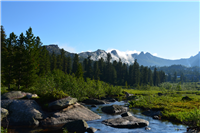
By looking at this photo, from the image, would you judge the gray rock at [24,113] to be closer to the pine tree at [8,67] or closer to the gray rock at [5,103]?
the gray rock at [5,103]

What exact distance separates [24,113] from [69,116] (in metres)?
6.08

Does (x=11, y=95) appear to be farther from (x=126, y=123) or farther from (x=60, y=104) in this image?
(x=126, y=123)

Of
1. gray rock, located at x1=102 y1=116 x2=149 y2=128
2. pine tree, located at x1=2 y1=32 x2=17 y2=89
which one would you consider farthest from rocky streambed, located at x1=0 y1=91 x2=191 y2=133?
pine tree, located at x1=2 y1=32 x2=17 y2=89

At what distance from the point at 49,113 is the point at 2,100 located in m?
7.29

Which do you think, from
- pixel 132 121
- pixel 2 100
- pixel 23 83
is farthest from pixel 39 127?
Result: pixel 23 83

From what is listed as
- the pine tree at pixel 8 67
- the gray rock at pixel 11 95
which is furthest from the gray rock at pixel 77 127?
the pine tree at pixel 8 67

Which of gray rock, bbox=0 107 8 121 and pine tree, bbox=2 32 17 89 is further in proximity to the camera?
pine tree, bbox=2 32 17 89

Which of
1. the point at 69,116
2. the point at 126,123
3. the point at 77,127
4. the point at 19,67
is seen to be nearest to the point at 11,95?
the point at 69,116

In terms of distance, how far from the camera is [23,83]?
3309 cm

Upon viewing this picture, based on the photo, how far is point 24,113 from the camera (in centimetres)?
1983

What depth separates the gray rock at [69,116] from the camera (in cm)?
1991

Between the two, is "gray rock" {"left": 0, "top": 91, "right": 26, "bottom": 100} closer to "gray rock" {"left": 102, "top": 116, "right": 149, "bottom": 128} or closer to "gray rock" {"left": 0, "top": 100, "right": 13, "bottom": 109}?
"gray rock" {"left": 0, "top": 100, "right": 13, "bottom": 109}

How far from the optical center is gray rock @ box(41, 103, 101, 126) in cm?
1991

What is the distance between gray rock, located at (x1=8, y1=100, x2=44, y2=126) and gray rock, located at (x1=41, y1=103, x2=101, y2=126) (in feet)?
4.08
